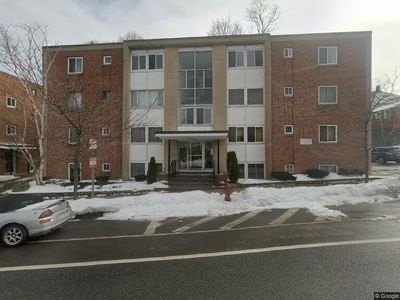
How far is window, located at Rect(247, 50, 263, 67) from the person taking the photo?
75.7 feet

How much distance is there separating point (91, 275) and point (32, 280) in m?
0.96

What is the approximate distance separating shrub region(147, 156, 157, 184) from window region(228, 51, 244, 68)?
27.7 ft

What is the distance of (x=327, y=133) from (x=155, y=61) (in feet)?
41.8

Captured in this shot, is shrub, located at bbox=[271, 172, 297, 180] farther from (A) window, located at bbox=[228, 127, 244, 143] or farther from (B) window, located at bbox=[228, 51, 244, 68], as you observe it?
(B) window, located at bbox=[228, 51, 244, 68]

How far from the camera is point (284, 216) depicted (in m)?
10.9

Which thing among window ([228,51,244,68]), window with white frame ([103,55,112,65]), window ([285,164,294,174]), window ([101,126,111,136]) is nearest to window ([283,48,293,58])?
window ([228,51,244,68])

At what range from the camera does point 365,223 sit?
9578 millimetres

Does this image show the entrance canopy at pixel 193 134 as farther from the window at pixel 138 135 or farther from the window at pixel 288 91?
the window at pixel 288 91

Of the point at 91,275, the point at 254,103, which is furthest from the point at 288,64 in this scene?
the point at 91,275

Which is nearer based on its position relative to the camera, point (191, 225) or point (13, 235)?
point (13, 235)

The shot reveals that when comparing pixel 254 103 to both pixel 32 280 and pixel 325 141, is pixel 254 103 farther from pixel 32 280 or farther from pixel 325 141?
pixel 32 280

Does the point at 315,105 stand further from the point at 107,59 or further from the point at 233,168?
the point at 107,59

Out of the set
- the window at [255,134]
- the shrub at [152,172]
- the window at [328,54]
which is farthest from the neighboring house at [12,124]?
the window at [328,54]

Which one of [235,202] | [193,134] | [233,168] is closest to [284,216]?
[235,202]
